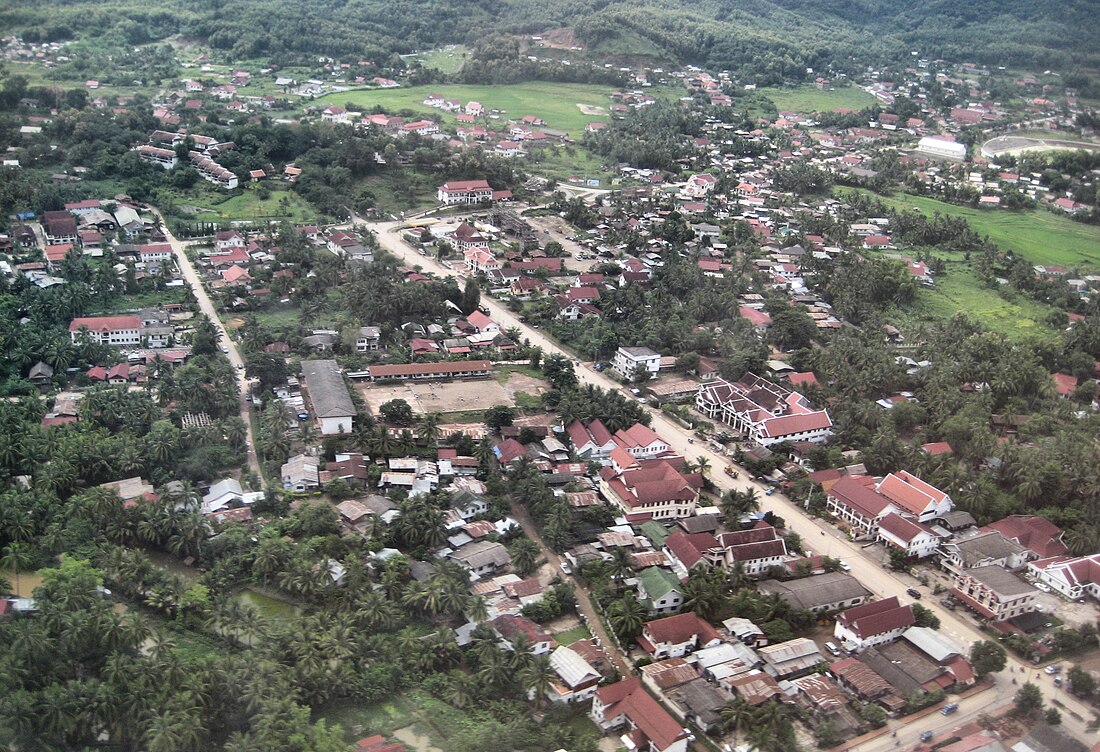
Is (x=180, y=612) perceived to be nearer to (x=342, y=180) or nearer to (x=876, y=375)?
(x=876, y=375)

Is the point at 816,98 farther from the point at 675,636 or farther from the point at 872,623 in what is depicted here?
the point at 675,636

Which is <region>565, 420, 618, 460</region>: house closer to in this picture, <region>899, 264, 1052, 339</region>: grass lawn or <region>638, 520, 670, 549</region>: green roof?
<region>638, 520, 670, 549</region>: green roof

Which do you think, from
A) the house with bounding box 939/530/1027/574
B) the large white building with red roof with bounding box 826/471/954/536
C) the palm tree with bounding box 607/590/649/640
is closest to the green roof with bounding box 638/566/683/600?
the palm tree with bounding box 607/590/649/640

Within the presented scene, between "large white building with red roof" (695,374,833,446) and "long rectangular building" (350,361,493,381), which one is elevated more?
"large white building with red roof" (695,374,833,446)

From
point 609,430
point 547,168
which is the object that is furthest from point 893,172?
point 609,430

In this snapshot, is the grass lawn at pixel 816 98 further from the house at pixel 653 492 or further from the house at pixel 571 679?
the house at pixel 571 679

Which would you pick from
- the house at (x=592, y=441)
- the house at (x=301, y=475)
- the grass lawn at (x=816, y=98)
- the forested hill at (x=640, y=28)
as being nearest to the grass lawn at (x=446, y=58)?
the forested hill at (x=640, y=28)

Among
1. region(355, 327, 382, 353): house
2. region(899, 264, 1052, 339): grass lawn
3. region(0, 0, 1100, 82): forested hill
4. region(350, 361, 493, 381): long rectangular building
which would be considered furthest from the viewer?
region(0, 0, 1100, 82): forested hill

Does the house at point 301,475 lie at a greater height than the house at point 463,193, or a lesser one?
lesser

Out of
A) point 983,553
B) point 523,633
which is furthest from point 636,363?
point 523,633
